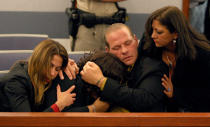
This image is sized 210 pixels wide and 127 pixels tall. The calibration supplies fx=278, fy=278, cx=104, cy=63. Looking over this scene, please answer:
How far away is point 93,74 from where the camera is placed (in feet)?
3.30

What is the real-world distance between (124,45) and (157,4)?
2.71 metres

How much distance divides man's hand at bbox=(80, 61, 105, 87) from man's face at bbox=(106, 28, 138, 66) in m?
0.24

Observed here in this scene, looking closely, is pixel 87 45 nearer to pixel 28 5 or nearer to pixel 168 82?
pixel 28 5

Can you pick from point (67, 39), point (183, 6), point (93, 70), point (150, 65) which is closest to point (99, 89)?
point (93, 70)

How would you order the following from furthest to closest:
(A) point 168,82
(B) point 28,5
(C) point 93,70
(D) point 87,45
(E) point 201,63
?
1. (B) point 28,5
2. (D) point 87,45
3. (E) point 201,63
4. (A) point 168,82
5. (C) point 93,70

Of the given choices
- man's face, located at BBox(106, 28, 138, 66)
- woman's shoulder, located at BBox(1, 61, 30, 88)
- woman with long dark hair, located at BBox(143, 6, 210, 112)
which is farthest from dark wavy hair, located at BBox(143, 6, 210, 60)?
woman's shoulder, located at BBox(1, 61, 30, 88)

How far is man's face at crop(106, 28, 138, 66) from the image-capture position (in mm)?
1245

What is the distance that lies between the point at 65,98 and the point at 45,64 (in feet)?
Result: 0.69

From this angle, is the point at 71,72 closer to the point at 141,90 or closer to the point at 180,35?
the point at 141,90

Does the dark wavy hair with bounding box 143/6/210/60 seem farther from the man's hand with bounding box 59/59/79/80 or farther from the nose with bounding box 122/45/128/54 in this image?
the man's hand with bounding box 59/59/79/80

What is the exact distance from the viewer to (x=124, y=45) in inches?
50.8

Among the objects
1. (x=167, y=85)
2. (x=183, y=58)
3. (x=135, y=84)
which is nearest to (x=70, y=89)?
(x=135, y=84)

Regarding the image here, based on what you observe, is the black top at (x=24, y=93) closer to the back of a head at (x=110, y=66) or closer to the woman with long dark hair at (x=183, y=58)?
the back of a head at (x=110, y=66)

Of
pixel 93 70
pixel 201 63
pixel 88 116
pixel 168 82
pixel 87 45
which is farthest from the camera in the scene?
pixel 87 45
